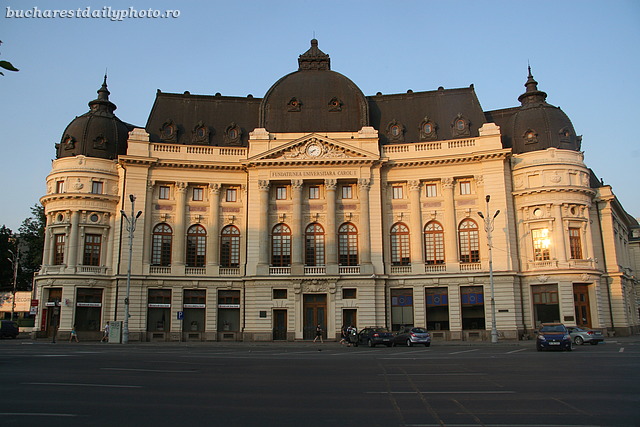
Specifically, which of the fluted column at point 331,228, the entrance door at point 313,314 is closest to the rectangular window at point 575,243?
the fluted column at point 331,228

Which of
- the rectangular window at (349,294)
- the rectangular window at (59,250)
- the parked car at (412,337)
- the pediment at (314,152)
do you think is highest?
the pediment at (314,152)

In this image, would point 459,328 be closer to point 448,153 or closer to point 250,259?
point 448,153

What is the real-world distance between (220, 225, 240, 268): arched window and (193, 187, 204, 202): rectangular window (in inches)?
154

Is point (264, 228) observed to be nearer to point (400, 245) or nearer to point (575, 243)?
point (400, 245)

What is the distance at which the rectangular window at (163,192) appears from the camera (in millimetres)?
56094

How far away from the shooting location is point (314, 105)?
57.4 m

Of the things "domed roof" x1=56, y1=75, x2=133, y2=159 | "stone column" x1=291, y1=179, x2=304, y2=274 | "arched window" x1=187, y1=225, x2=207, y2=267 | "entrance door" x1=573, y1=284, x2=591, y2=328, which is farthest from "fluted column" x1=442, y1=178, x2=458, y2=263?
"domed roof" x1=56, y1=75, x2=133, y2=159

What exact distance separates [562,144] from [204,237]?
35371mm

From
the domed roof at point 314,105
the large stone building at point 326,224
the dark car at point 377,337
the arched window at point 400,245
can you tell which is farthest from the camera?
the domed roof at point 314,105

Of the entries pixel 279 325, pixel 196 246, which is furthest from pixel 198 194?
pixel 279 325

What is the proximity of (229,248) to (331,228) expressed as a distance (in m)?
10.4

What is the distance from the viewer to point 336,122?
57.0 m

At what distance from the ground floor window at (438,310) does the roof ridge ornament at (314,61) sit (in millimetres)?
26192

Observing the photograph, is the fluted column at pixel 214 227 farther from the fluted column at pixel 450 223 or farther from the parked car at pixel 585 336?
the parked car at pixel 585 336
